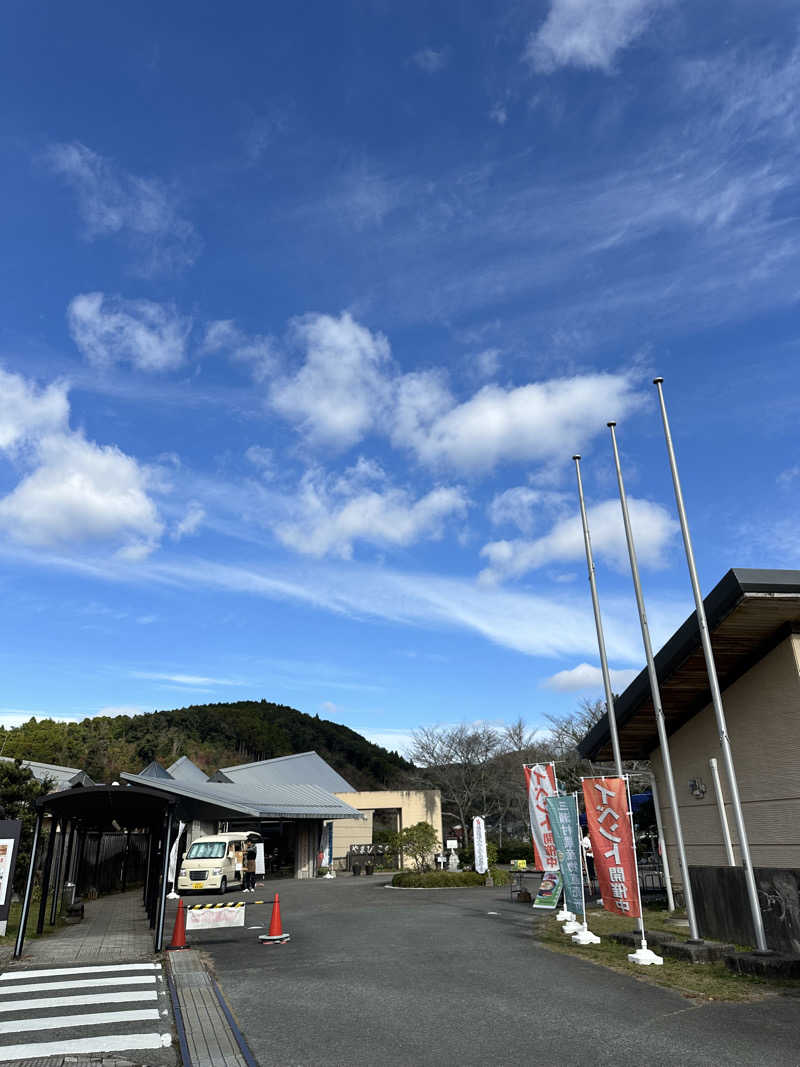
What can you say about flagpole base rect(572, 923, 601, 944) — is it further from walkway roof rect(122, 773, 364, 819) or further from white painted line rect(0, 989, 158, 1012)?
walkway roof rect(122, 773, 364, 819)

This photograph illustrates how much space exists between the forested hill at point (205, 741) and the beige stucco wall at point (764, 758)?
39.9m

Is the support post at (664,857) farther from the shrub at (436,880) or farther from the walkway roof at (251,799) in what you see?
the walkway roof at (251,799)

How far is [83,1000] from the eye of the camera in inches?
347

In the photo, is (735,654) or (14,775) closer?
(735,654)

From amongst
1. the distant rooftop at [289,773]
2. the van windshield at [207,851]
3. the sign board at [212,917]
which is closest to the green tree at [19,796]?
the van windshield at [207,851]

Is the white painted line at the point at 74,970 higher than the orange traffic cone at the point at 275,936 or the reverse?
the reverse

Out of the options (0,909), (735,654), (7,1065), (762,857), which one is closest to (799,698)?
(735,654)

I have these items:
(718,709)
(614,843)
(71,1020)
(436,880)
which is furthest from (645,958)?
(436,880)

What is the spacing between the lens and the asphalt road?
253 inches

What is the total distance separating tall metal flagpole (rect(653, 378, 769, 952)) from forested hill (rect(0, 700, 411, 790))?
4280 centimetres

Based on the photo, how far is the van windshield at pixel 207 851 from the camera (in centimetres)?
2448

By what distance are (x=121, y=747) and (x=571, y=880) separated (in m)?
48.2

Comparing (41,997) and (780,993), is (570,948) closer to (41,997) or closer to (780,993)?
(780,993)

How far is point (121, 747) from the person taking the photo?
53.7 metres
